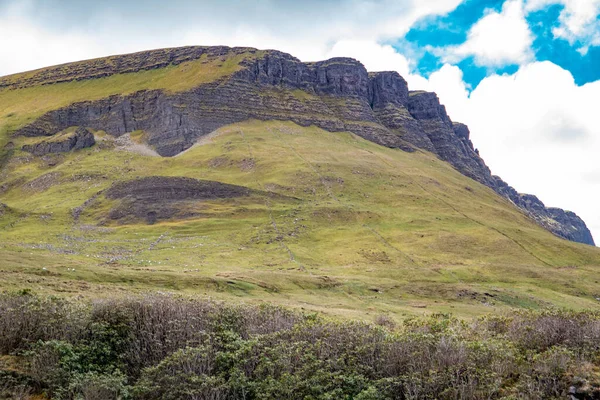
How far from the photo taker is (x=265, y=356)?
20.1 meters

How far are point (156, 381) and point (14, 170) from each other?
206665mm

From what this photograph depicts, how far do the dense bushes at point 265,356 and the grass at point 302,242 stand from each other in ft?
60.3

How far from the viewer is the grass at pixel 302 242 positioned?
5666cm

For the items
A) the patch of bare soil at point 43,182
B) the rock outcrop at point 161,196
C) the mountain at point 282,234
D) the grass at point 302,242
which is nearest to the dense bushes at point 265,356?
the grass at point 302,242

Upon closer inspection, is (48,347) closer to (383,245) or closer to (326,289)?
(326,289)

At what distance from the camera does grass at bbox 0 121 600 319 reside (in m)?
56.7

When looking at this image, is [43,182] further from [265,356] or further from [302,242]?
[265,356]

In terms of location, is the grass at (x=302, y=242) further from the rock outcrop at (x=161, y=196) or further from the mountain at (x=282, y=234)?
the rock outcrop at (x=161, y=196)

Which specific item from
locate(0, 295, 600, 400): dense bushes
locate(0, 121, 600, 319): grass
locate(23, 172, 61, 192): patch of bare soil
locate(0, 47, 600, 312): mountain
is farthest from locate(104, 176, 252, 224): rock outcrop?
locate(0, 295, 600, 400): dense bushes

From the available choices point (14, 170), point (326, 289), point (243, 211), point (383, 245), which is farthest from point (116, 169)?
point (326, 289)

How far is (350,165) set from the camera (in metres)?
177

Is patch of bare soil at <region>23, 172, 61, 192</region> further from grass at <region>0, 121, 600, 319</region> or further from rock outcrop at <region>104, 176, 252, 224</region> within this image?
rock outcrop at <region>104, 176, 252, 224</region>

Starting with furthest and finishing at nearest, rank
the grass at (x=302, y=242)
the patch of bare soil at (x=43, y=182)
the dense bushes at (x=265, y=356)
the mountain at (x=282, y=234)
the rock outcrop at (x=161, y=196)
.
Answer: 1. the patch of bare soil at (x=43, y=182)
2. the rock outcrop at (x=161, y=196)
3. the mountain at (x=282, y=234)
4. the grass at (x=302, y=242)
5. the dense bushes at (x=265, y=356)

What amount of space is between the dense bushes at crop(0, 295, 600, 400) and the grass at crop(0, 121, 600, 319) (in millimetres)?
18387
